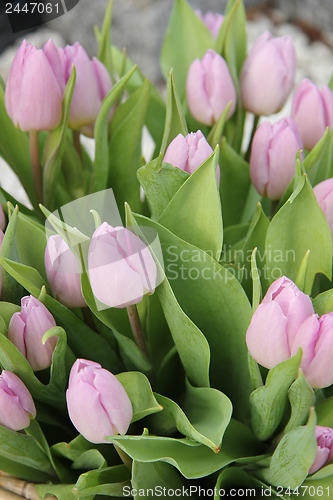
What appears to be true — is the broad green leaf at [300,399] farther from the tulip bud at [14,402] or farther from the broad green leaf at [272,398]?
the tulip bud at [14,402]

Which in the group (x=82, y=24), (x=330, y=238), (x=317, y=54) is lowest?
(x=317, y=54)

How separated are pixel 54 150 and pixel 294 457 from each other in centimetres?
23

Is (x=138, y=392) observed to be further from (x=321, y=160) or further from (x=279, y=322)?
(x=321, y=160)

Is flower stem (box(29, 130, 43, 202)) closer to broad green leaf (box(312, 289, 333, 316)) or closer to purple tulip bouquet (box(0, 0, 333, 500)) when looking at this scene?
purple tulip bouquet (box(0, 0, 333, 500))

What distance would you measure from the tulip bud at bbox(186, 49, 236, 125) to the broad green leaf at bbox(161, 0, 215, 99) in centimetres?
6

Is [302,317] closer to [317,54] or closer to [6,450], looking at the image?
[6,450]

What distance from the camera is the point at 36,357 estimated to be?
31 cm

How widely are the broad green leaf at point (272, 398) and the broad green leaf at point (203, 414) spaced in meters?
0.02

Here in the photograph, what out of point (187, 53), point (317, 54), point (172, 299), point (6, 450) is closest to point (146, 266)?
point (172, 299)

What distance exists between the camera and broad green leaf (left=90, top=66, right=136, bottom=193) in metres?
0.36

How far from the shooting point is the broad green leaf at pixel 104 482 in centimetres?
30

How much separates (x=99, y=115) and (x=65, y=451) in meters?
0.19

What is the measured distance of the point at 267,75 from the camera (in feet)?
1.37

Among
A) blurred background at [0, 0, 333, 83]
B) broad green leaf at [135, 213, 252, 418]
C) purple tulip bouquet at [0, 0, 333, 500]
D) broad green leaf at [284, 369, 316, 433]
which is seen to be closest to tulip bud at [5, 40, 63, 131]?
purple tulip bouquet at [0, 0, 333, 500]
